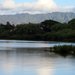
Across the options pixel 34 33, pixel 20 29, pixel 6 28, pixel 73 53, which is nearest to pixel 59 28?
pixel 34 33

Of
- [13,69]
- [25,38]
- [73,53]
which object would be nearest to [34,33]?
[25,38]

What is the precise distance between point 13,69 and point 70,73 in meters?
4.36

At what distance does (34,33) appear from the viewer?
374 feet

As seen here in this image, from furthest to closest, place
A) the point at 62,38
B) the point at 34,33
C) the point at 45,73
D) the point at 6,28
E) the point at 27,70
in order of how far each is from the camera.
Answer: the point at 6,28 → the point at 34,33 → the point at 62,38 → the point at 27,70 → the point at 45,73

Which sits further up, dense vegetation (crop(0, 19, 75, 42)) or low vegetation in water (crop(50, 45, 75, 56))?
low vegetation in water (crop(50, 45, 75, 56))

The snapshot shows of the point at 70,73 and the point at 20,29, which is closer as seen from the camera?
the point at 70,73

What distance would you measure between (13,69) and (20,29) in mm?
97817

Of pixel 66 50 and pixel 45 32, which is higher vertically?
pixel 66 50

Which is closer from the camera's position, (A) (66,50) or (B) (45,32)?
(A) (66,50)

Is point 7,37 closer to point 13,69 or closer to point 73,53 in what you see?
point 73,53

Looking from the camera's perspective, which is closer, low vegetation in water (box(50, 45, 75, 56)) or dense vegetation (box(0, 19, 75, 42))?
low vegetation in water (box(50, 45, 75, 56))

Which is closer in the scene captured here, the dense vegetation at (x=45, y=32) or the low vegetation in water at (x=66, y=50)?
the low vegetation in water at (x=66, y=50)

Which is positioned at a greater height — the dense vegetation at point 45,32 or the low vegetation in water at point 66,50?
the low vegetation in water at point 66,50

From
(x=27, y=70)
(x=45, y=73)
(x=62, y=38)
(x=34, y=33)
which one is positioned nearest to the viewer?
(x=45, y=73)
